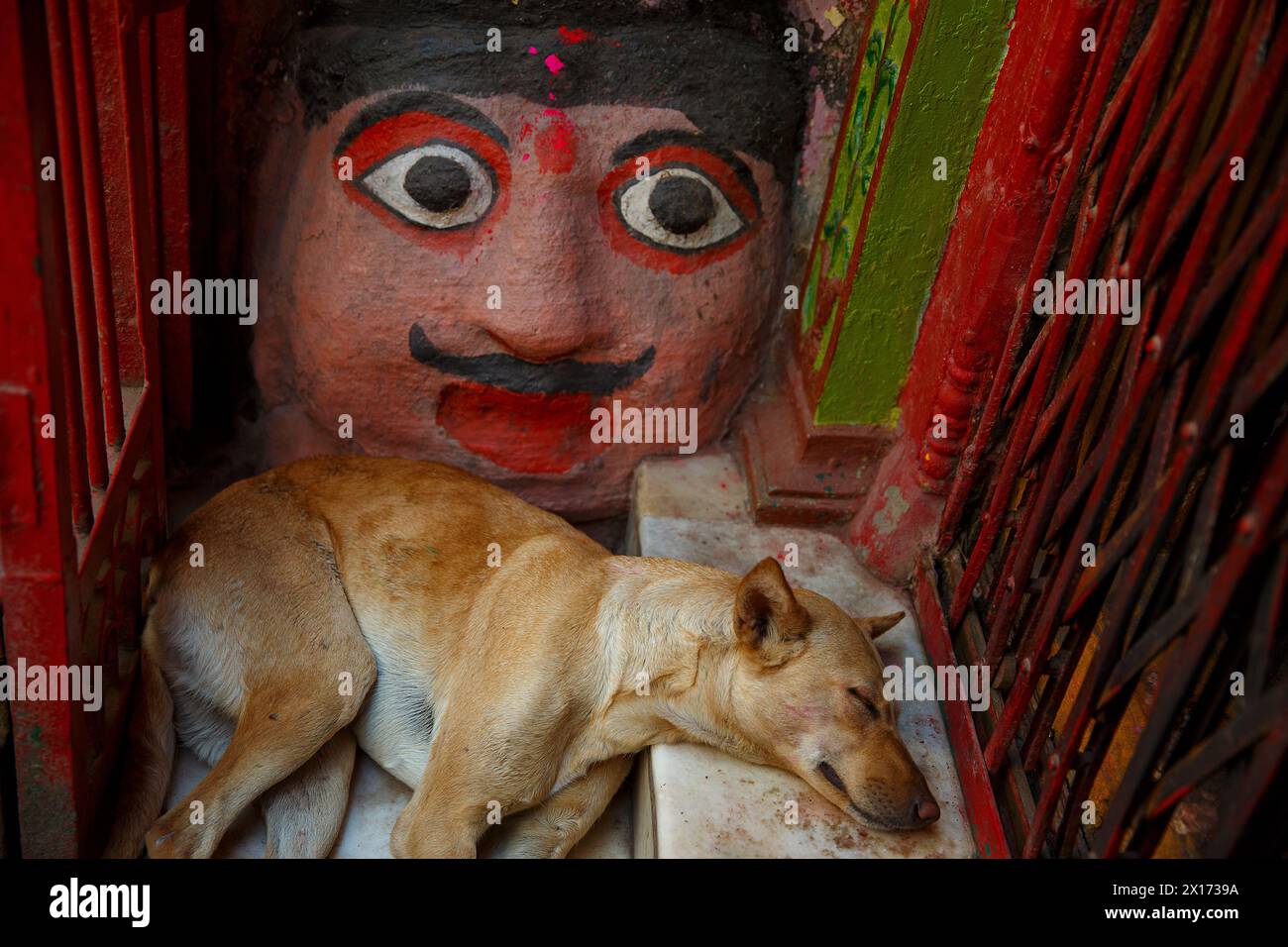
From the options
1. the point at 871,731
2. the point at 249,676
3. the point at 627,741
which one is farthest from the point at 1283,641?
the point at 249,676

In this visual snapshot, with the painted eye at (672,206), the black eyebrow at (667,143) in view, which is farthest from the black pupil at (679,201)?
the black eyebrow at (667,143)

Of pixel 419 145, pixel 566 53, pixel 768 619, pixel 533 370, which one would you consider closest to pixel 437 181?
pixel 419 145

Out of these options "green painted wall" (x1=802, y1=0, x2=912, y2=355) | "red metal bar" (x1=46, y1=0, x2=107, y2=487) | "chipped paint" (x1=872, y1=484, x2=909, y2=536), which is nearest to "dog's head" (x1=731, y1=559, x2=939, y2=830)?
"chipped paint" (x1=872, y1=484, x2=909, y2=536)

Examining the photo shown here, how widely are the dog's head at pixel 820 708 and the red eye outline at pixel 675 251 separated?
4.98ft

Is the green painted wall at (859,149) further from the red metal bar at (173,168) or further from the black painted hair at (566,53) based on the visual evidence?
the red metal bar at (173,168)

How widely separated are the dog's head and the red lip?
1.45m

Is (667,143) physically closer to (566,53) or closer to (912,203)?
(566,53)

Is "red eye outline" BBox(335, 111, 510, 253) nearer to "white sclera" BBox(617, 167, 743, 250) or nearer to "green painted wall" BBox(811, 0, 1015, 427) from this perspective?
"white sclera" BBox(617, 167, 743, 250)

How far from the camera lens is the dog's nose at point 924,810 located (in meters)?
3.00

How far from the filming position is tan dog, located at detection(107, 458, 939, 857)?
312cm

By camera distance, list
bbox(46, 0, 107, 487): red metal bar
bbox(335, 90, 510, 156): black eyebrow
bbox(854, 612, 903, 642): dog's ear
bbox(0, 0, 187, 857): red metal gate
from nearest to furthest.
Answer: bbox(0, 0, 187, 857): red metal gate, bbox(46, 0, 107, 487): red metal bar, bbox(854, 612, 903, 642): dog's ear, bbox(335, 90, 510, 156): black eyebrow

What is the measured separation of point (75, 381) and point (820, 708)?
213 centimetres

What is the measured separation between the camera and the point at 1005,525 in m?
3.44

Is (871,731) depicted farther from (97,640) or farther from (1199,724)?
(97,640)
